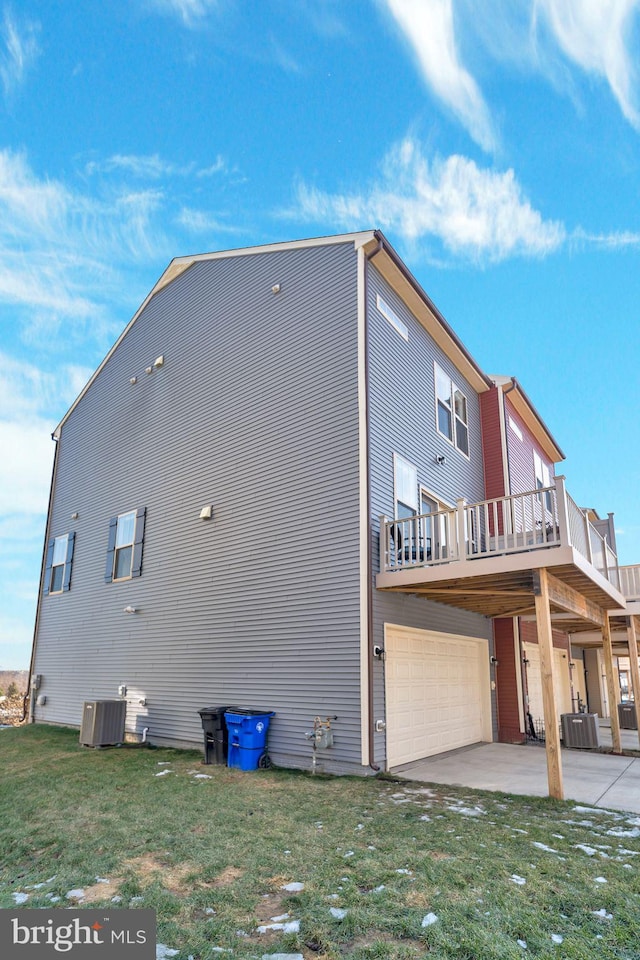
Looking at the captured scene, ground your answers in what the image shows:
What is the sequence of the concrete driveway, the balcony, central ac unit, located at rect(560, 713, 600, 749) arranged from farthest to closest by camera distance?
1. central ac unit, located at rect(560, 713, 600, 749)
2. the balcony
3. the concrete driveway

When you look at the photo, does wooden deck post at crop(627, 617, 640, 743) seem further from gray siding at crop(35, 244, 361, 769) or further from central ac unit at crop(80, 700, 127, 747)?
central ac unit at crop(80, 700, 127, 747)

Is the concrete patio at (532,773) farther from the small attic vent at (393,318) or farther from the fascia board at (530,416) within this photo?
the fascia board at (530,416)

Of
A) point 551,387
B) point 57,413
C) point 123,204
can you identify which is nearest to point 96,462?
point 57,413

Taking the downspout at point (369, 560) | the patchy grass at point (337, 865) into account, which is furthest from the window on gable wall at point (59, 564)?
the downspout at point (369, 560)

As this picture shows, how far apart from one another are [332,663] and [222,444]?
469 cm

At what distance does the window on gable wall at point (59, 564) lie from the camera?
14.9 meters

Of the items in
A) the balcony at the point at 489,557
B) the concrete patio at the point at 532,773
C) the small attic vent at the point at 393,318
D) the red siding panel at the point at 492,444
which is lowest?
the concrete patio at the point at 532,773

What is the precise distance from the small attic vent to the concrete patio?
23.0 ft

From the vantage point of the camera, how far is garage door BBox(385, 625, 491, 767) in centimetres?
853

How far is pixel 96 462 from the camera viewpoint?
14.8 meters

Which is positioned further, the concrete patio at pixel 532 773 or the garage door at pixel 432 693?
the garage door at pixel 432 693
